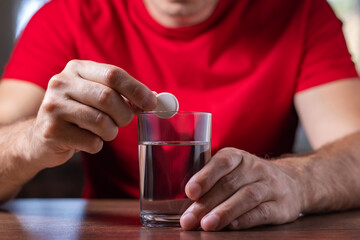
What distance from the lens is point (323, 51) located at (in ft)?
4.61

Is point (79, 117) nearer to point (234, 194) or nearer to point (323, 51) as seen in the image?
point (234, 194)

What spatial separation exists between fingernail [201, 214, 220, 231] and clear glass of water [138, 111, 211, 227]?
3cm

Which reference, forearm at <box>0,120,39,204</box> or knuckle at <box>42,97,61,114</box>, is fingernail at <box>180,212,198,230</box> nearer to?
knuckle at <box>42,97,61,114</box>

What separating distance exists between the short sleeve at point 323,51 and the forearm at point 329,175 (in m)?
0.28

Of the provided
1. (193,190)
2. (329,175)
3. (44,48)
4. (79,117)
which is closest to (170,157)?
(193,190)

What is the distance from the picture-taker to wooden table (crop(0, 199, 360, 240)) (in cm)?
68

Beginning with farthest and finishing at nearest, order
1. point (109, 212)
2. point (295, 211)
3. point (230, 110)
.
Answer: point (230, 110) → point (109, 212) → point (295, 211)

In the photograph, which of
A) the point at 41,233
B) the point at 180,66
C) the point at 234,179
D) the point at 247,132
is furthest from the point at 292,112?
the point at 41,233

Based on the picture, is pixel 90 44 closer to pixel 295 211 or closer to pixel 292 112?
pixel 292 112

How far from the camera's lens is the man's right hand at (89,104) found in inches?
27.8

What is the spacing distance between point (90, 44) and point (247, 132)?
21.2 inches

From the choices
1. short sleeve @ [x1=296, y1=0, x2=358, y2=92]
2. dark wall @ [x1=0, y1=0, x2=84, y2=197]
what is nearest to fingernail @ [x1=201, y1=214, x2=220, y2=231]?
short sleeve @ [x1=296, y1=0, x2=358, y2=92]

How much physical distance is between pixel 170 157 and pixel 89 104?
16 centimetres

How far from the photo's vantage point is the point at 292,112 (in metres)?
1.47
